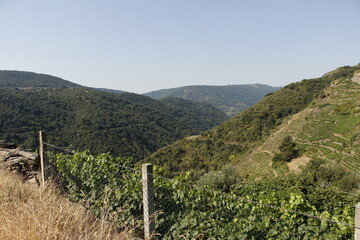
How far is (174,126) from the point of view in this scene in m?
136

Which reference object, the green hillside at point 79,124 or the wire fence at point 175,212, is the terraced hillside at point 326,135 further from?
the green hillside at point 79,124

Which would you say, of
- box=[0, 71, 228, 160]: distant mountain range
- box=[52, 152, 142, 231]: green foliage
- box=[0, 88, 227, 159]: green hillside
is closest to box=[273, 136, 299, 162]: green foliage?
box=[52, 152, 142, 231]: green foliage

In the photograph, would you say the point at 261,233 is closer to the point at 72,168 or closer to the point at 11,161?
the point at 72,168

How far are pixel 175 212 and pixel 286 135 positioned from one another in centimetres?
3826

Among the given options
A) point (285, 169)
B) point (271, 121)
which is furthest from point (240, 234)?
point (271, 121)

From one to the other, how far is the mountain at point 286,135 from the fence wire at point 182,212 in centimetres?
2310

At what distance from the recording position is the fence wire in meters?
2.70

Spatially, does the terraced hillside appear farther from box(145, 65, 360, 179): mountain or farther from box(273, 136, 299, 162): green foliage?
box(273, 136, 299, 162): green foliage

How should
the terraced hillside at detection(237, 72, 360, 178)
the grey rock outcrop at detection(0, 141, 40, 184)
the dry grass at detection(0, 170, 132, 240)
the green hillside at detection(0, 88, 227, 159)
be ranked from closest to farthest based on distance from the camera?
the dry grass at detection(0, 170, 132, 240) → the grey rock outcrop at detection(0, 141, 40, 184) → the terraced hillside at detection(237, 72, 360, 178) → the green hillside at detection(0, 88, 227, 159)

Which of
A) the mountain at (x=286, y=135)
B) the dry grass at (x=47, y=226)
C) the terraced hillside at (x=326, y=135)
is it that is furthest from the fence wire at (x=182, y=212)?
the mountain at (x=286, y=135)

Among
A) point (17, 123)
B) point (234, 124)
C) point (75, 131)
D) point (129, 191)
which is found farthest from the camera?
point (75, 131)

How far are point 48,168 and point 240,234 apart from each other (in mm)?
3731

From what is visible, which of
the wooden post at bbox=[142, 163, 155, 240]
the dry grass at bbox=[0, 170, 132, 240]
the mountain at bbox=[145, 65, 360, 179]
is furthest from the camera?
the mountain at bbox=[145, 65, 360, 179]

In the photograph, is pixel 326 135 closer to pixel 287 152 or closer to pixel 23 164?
pixel 287 152
